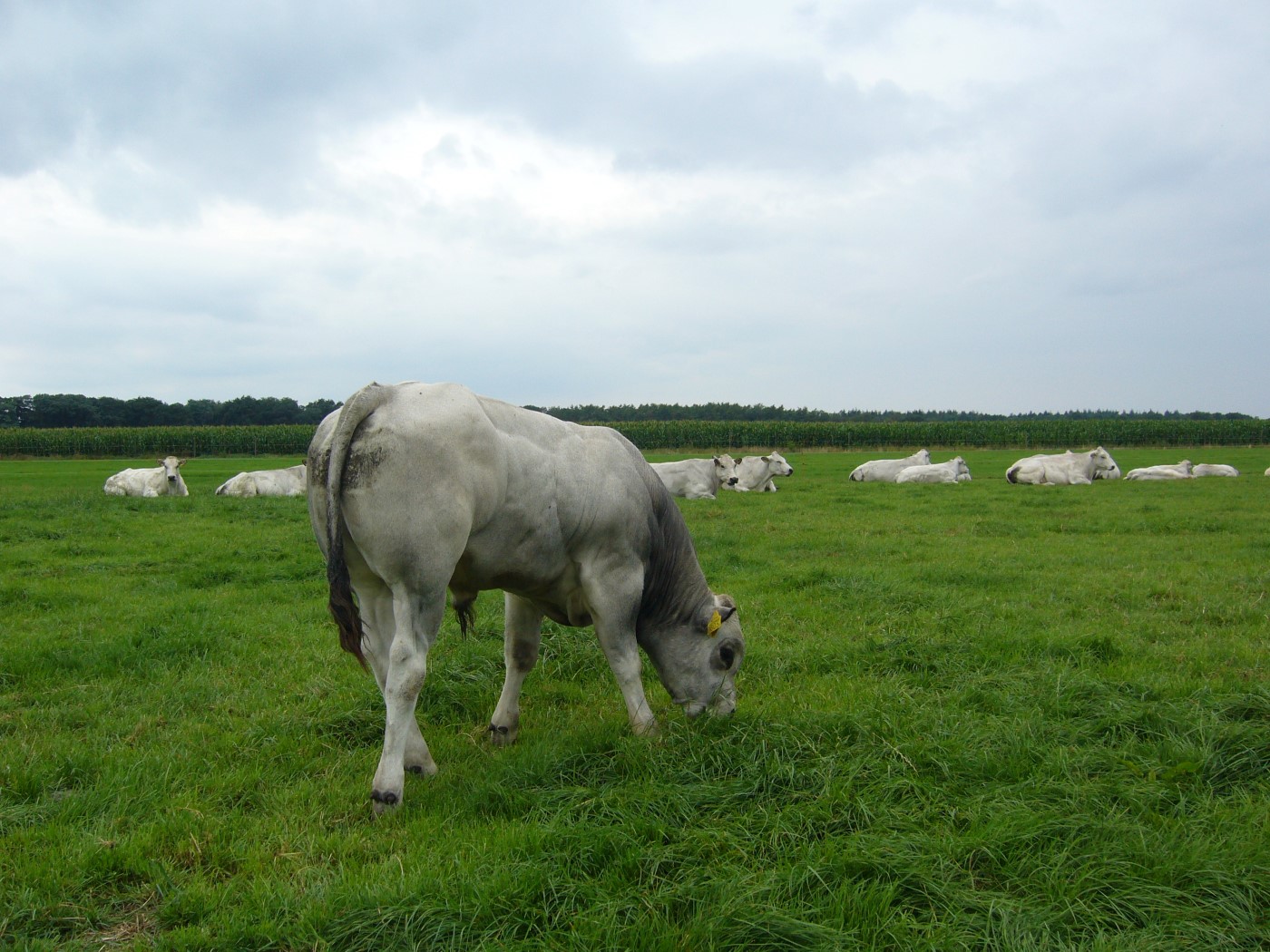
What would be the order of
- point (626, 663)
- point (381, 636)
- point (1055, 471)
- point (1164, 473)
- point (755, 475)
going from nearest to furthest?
point (381, 636), point (626, 663), point (755, 475), point (1055, 471), point (1164, 473)

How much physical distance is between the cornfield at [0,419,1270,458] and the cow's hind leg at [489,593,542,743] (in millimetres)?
51612

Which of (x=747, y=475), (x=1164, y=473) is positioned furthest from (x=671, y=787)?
(x=1164, y=473)

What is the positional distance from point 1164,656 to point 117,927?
708cm

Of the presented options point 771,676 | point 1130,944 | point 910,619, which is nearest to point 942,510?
point 910,619

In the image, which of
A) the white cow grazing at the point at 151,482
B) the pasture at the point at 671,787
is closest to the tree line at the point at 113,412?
the white cow grazing at the point at 151,482

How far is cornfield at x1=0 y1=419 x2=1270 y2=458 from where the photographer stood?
5981 centimetres

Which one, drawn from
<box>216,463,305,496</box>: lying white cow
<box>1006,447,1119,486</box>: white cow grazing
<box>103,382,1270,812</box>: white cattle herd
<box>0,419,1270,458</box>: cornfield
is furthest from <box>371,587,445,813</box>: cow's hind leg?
<box>0,419,1270,458</box>: cornfield

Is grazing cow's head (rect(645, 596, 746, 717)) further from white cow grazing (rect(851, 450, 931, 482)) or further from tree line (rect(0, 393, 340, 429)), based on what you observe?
tree line (rect(0, 393, 340, 429))

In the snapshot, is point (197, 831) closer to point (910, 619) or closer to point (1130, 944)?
point (1130, 944)

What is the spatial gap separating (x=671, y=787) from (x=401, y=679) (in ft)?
4.74

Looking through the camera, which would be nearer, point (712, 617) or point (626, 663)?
point (626, 663)

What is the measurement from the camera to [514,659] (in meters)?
5.55

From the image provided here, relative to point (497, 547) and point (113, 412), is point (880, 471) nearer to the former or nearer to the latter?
point (497, 547)

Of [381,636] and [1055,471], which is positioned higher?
[1055,471]
